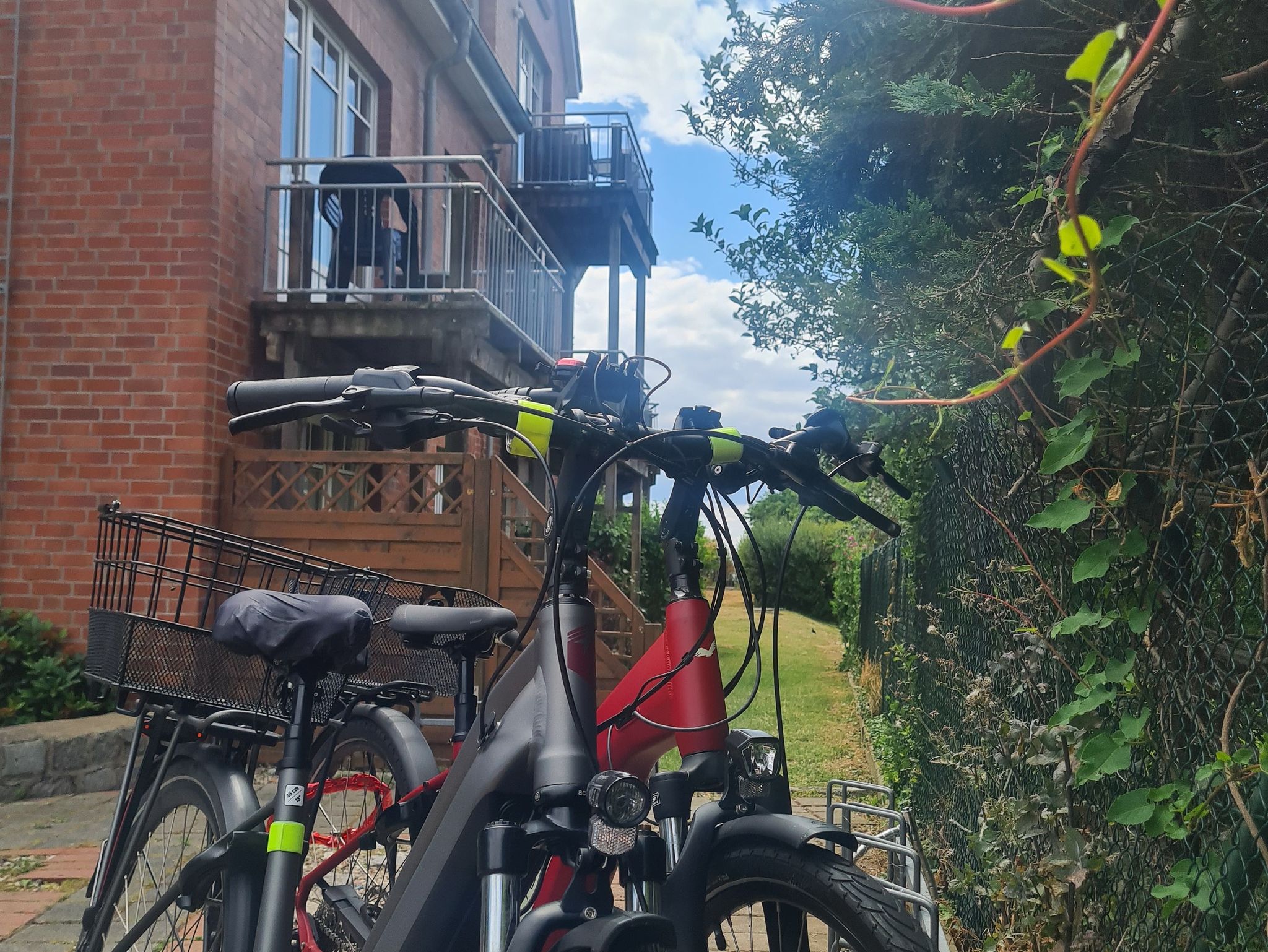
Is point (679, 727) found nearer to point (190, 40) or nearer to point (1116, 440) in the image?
point (1116, 440)

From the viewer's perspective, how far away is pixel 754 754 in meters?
1.88

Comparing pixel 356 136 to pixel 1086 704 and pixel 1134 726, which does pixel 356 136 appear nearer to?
pixel 1086 704

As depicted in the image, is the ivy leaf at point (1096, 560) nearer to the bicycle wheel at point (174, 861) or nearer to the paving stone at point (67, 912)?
the bicycle wheel at point (174, 861)

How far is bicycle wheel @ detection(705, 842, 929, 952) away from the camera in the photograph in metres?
1.64

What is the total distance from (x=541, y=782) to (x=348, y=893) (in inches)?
51.3

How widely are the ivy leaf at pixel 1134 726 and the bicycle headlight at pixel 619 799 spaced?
0.91 meters

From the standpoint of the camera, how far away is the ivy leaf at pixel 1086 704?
198 centimetres

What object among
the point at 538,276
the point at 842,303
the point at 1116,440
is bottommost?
the point at 1116,440

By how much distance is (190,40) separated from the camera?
6.86 metres

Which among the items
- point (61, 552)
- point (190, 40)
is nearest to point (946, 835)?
point (61, 552)

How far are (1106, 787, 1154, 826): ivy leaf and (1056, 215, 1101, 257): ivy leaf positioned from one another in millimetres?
1254

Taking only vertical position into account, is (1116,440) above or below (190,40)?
below

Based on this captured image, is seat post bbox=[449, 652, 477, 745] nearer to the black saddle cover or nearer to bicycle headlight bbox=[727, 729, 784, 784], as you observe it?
the black saddle cover

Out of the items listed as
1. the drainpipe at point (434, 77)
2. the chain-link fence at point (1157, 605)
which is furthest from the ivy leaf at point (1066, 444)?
the drainpipe at point (434, 77)
